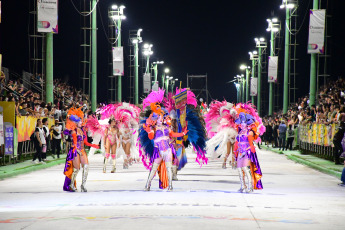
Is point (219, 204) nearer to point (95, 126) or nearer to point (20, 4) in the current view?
point (95, 126)

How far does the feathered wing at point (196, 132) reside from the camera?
18.5 m

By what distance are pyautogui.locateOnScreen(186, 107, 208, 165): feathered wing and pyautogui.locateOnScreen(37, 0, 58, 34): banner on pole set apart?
35.3 ft

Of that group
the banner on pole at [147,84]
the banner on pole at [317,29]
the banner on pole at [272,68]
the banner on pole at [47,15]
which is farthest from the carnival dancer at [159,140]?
the banner on pole at [147,84]

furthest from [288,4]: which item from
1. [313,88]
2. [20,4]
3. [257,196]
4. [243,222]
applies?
[20,4]

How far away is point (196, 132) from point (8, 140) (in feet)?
27.9

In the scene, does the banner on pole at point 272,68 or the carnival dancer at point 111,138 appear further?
the banner on pole at point 272,68

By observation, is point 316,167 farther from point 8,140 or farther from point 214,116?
point 8,140

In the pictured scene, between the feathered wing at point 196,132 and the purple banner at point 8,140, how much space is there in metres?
8.24

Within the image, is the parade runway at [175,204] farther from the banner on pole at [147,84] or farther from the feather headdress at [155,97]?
the banner on pole at [147,84]

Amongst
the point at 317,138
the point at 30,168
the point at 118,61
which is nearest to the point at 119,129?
the point at 30,168

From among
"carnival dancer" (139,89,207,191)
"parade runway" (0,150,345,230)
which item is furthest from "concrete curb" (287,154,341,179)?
"carnival dancer" (139,89,207,191)

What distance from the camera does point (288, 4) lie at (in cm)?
4244

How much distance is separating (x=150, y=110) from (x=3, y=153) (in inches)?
350

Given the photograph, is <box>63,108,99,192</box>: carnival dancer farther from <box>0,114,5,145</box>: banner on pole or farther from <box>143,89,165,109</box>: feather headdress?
<box>0,114,5,145</box>: banner on pole
